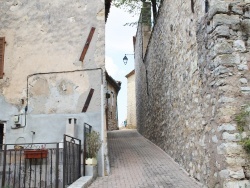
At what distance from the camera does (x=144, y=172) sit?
7.86m

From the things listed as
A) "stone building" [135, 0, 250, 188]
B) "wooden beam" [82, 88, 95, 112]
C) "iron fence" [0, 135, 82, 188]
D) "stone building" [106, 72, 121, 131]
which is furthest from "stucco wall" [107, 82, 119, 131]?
"iron fence" [0, 135, 82, 188]

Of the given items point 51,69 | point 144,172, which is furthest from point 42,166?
point 51,69

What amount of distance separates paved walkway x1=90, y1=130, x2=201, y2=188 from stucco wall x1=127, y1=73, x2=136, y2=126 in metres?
18.3

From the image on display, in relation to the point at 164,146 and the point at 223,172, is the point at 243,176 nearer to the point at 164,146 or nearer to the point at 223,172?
the point at 223,172

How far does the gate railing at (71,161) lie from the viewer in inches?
245

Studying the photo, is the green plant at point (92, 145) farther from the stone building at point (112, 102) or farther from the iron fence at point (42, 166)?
the stone building at point (112, 102)

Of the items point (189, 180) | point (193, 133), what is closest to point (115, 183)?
point (189, 180)

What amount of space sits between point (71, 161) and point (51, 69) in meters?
3.11

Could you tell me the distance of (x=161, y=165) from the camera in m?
8.59

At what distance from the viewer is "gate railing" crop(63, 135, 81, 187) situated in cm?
623

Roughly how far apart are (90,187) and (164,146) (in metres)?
4.38

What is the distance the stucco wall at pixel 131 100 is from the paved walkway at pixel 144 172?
18.3 metres

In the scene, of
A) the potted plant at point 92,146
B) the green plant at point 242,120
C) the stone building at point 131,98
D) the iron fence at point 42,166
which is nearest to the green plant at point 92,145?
the potted plant at point 92,146

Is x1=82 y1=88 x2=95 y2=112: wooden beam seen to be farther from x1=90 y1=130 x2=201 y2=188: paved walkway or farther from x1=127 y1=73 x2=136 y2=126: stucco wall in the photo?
x1=127 y1=73 x2=136 y2=126: stucco wall
